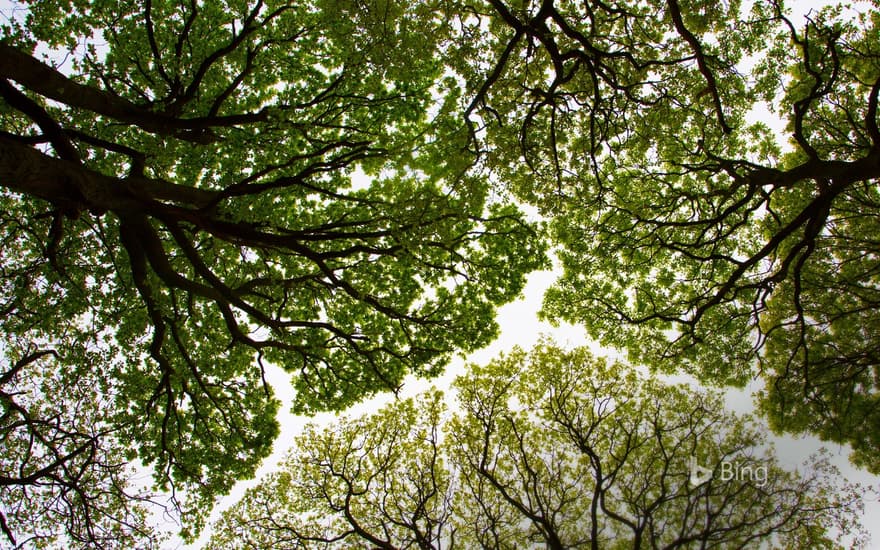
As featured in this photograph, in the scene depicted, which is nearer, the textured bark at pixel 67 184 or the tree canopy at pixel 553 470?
the textured bark at pixel 67 184

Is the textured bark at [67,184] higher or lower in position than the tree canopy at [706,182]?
lower

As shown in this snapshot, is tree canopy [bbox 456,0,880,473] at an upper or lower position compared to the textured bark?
upper

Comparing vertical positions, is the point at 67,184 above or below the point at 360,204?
below

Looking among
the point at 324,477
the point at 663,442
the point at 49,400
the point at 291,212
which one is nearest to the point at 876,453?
the point at 663,442

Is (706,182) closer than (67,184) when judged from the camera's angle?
No

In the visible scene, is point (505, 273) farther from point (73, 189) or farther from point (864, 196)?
point (864, 196)

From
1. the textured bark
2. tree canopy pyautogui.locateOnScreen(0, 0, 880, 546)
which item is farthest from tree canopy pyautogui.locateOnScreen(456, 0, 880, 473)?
the textured bark

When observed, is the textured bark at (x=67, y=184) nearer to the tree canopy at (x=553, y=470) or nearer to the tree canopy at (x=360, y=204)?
the tree canopy at (x=360, y=204)

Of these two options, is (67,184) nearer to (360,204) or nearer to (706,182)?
(360,204)

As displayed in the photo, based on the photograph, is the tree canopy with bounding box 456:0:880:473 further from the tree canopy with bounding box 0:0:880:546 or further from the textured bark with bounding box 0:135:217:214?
the textured bark with bounding box 0:135:217:214

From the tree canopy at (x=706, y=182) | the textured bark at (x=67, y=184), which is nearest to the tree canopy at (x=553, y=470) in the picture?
the tree canopy at (x=706, y=182)

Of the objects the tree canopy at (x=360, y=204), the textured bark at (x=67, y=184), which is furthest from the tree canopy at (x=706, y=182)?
the textured bark at (x=67, y=184)

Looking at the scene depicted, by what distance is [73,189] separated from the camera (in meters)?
6.68

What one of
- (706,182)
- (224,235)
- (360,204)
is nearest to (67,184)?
(224,235)
